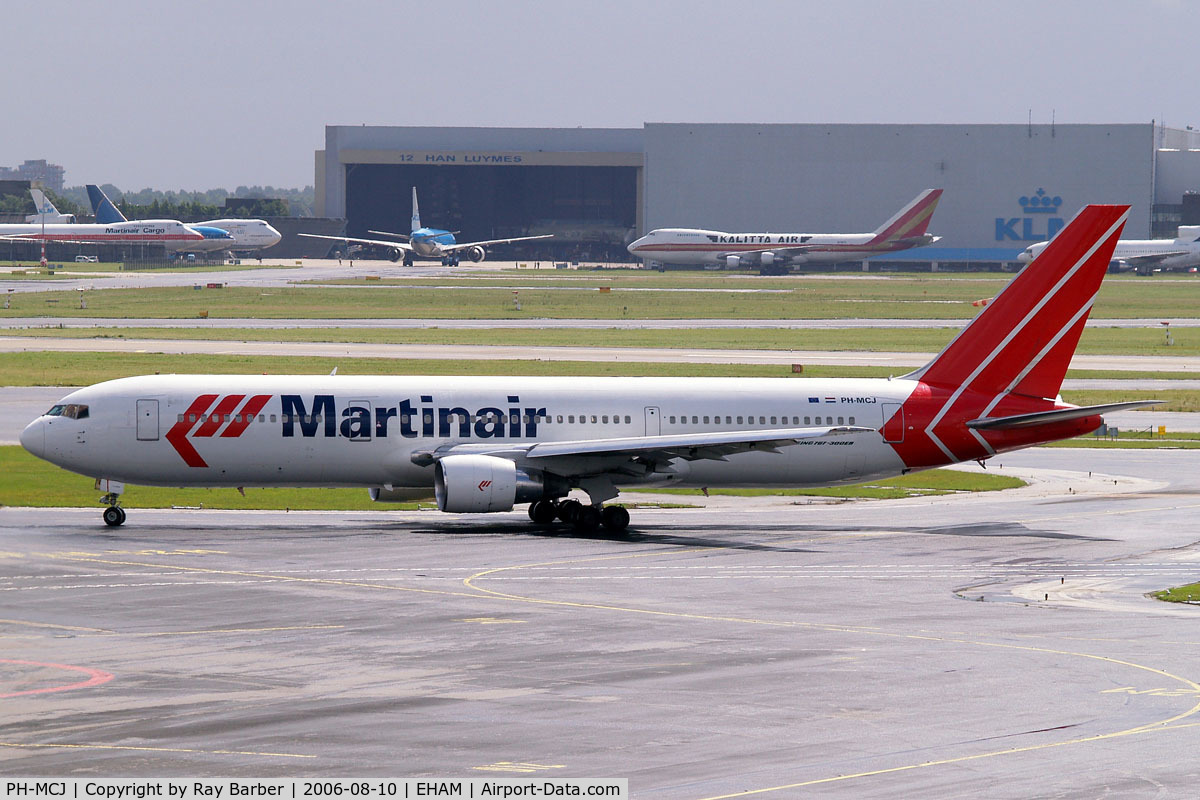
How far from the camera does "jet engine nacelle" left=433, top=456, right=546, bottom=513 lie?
143ft

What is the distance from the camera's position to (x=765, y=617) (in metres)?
32.7

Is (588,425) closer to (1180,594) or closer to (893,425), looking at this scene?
(893,425)

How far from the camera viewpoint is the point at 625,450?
44406mm

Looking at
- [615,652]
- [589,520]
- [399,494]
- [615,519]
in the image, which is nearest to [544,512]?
[589,520]

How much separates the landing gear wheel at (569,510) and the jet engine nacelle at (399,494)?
408cm

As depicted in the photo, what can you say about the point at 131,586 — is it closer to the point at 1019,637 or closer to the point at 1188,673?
the point at 1019,637

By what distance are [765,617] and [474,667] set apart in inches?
314

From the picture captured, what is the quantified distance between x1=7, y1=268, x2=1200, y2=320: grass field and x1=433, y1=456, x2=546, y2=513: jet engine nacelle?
8280 cm

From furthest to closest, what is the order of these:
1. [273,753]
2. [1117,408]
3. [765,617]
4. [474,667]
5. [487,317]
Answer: [487,317], [1117,408], [765,617], [474,667], [273,753]

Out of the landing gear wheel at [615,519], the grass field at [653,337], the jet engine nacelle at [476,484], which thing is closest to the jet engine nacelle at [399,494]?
the jet engine nacelle at [476,484]

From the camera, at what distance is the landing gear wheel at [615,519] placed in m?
45.6

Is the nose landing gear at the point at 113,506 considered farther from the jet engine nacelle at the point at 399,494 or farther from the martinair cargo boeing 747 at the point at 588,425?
the jet engine nacelle at the point at 399,494

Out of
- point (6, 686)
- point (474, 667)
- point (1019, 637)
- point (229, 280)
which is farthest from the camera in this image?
point (229, 280)

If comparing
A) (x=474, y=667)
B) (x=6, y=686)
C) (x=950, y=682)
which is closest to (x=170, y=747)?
(x=6, y=686)
